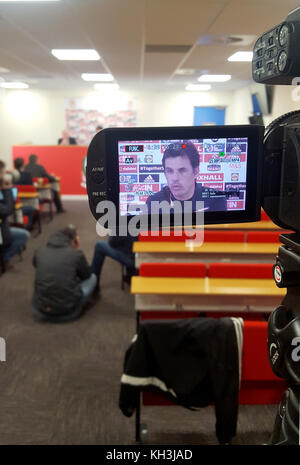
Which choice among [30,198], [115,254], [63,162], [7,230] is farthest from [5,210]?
[63,162]

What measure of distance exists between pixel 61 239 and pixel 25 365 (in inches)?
43.1

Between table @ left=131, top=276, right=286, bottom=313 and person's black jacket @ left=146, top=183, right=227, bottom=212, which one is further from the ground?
person's black jacket @ left=146, top=183, right=227, bottom=212

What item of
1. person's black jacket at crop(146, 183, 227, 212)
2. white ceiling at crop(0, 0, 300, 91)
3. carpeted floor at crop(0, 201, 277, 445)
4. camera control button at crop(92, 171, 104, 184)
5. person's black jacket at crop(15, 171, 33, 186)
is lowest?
carpeted floor at crop(0, 201, 277, 445)

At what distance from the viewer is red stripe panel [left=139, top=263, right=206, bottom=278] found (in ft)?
9.11

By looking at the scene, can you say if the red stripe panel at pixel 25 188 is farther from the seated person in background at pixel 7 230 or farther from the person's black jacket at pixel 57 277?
the person's black jacket at pixel 57 277

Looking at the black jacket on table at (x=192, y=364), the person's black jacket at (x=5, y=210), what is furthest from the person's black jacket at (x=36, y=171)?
the black jacket on table at (x=192, y=364)

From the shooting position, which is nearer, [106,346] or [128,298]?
[106,346]

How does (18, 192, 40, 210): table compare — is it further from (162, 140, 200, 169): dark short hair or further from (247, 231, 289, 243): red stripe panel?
(162, 140, 200, 169): dark short hair

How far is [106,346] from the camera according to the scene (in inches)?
120

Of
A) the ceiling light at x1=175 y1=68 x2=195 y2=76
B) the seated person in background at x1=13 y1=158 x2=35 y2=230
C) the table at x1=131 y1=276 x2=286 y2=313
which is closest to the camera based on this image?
the table at x1=131 y1=276 x2=286 y2=313

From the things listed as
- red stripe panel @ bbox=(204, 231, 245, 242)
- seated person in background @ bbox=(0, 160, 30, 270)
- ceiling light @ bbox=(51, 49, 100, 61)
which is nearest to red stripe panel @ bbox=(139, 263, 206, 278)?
red stripe panel @ bbox=(204, 231, 245, 242)

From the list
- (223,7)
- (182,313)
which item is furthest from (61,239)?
(223,7)

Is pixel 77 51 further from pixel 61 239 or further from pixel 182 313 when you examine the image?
pixel 182 313

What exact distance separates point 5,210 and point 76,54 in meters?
2.07
